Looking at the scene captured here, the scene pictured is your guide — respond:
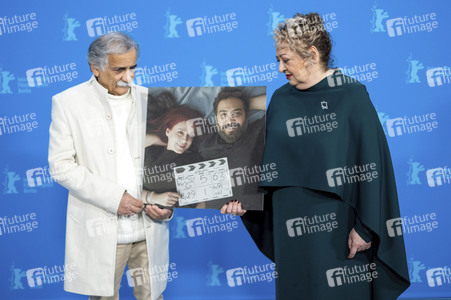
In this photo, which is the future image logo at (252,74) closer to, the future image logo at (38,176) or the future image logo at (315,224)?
the future image logo at (38,176)

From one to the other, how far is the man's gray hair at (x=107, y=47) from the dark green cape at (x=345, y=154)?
2.12ft

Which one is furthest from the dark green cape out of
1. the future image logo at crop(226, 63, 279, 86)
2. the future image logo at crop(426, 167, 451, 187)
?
the future image logo at crop(426, 167, 451, 187)

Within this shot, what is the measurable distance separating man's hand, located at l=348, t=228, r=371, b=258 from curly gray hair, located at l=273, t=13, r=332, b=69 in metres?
0.64

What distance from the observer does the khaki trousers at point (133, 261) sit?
76.4 inches

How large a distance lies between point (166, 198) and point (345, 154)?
0.69 m

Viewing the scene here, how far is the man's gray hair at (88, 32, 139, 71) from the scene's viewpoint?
1829mm

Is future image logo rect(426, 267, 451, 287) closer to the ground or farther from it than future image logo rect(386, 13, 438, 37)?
closer to the ground

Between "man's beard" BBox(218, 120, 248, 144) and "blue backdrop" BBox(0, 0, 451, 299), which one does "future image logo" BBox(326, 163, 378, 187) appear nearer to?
"man's beard" BBox(218, 120, 248, 144)

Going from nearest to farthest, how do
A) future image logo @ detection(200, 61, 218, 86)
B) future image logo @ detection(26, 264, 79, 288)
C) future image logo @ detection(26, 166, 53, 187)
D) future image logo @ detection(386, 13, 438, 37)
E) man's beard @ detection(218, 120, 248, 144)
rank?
man's beard @ detection(218, 120, 248, 144)
future image logo @ detection(386, 13, 438, 37)
future image logo @ detection(200, 61, 218, 86)
future image logo @ detection(26, 166, 53, 187)
future image logo @ detection(26, 264, 79, 288)

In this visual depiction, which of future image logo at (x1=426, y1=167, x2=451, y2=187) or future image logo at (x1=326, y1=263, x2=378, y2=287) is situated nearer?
future image logo at (x1=326, y1=263, x2=378, y2=287)

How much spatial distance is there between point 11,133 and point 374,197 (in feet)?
8.21

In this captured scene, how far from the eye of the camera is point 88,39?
3141 millimetres

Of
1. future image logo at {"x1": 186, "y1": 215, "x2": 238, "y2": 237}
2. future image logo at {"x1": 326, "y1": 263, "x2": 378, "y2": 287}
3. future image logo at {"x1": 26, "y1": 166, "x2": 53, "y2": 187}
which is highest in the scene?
future image logo at {"x1": 26, "y1": 166, "x2": 53, "y2": 187}

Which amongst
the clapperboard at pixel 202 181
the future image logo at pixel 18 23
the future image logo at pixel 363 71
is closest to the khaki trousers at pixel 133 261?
the clapperboard at pixel 202 181
